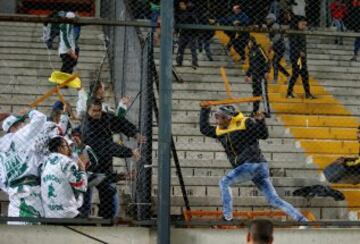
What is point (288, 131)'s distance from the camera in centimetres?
1264

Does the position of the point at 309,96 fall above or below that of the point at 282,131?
above

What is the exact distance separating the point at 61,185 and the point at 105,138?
118 cm

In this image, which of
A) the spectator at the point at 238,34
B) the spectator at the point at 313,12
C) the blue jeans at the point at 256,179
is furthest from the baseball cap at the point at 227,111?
the spectator at the point at 313,12

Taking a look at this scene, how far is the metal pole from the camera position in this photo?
6.82 metres

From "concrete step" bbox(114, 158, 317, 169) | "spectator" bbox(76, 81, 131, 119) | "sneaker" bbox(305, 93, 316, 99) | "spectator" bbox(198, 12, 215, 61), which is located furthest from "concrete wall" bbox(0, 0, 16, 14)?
"spectator" bbox(76, 81, 131, 119)

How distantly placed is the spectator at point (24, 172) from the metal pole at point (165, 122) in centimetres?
121

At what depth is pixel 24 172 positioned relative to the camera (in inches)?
283

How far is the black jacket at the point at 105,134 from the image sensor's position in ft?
26.3

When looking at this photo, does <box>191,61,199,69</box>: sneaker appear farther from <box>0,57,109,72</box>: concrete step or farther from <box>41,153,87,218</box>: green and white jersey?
<box>41,153,87,218</box>: green and white jersey

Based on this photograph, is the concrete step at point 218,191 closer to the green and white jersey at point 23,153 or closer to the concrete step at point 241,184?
the concrete step at point 241,184

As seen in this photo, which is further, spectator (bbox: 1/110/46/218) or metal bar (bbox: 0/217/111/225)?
spectator (bbox: 1/110/46/218)

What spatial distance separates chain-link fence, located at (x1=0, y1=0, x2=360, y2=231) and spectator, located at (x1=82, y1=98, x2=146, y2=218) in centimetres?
1

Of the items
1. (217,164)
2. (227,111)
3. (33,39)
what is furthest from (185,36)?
(227,111)

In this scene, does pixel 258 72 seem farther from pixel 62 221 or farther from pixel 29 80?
pixel 62 221
